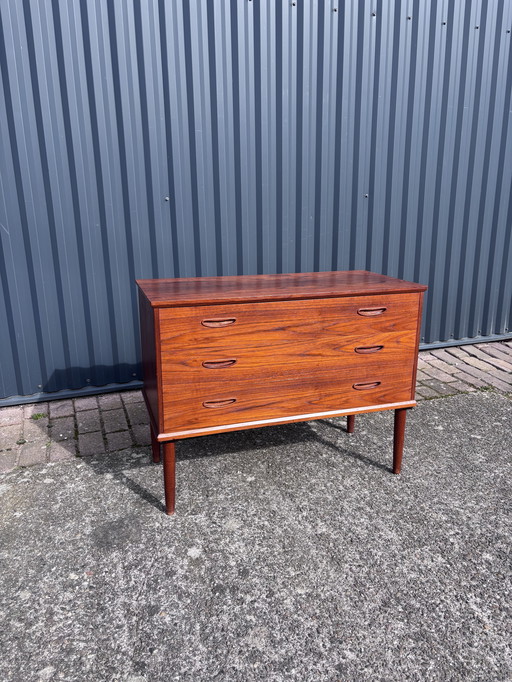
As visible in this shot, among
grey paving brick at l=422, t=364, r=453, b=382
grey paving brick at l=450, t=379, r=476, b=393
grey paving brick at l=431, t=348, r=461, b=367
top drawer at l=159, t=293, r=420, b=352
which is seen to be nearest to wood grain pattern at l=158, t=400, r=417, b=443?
top drawer at l=159, t=293, r=420, b=352

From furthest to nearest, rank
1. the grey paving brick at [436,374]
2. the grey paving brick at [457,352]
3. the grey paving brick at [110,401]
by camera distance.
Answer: the grey paving brick at [457,352], the grey paving brick at [436,374], the grey paving brick at [110,401]

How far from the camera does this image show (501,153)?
422 centimetres

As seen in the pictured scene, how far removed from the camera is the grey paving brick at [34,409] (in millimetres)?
3250

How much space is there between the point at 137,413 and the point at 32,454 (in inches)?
27.4

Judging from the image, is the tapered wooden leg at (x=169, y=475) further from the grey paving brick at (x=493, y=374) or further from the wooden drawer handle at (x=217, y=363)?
the grey paving brick at (x=493, y=374)

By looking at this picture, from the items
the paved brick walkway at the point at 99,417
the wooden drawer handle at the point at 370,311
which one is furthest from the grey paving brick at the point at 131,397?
the wooden drawer handle at the point at 370,311

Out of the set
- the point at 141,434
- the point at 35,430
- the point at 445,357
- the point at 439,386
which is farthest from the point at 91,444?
the point at 445,357

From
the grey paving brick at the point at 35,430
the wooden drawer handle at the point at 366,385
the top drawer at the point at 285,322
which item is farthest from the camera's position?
the grey paving brick at the point at 35,430

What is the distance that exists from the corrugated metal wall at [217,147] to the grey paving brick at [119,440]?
0.68 m

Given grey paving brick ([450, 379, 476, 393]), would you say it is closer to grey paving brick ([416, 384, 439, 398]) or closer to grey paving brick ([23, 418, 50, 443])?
grey paving brick ([416, 384, 439, 398])

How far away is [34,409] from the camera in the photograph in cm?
332

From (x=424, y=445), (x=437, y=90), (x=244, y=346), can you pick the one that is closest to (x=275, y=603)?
(x=244, y=346)

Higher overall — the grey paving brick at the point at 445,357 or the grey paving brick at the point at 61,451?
the grey paving brick at the point at 61,451

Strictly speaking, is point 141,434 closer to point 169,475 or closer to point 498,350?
point 169,475
